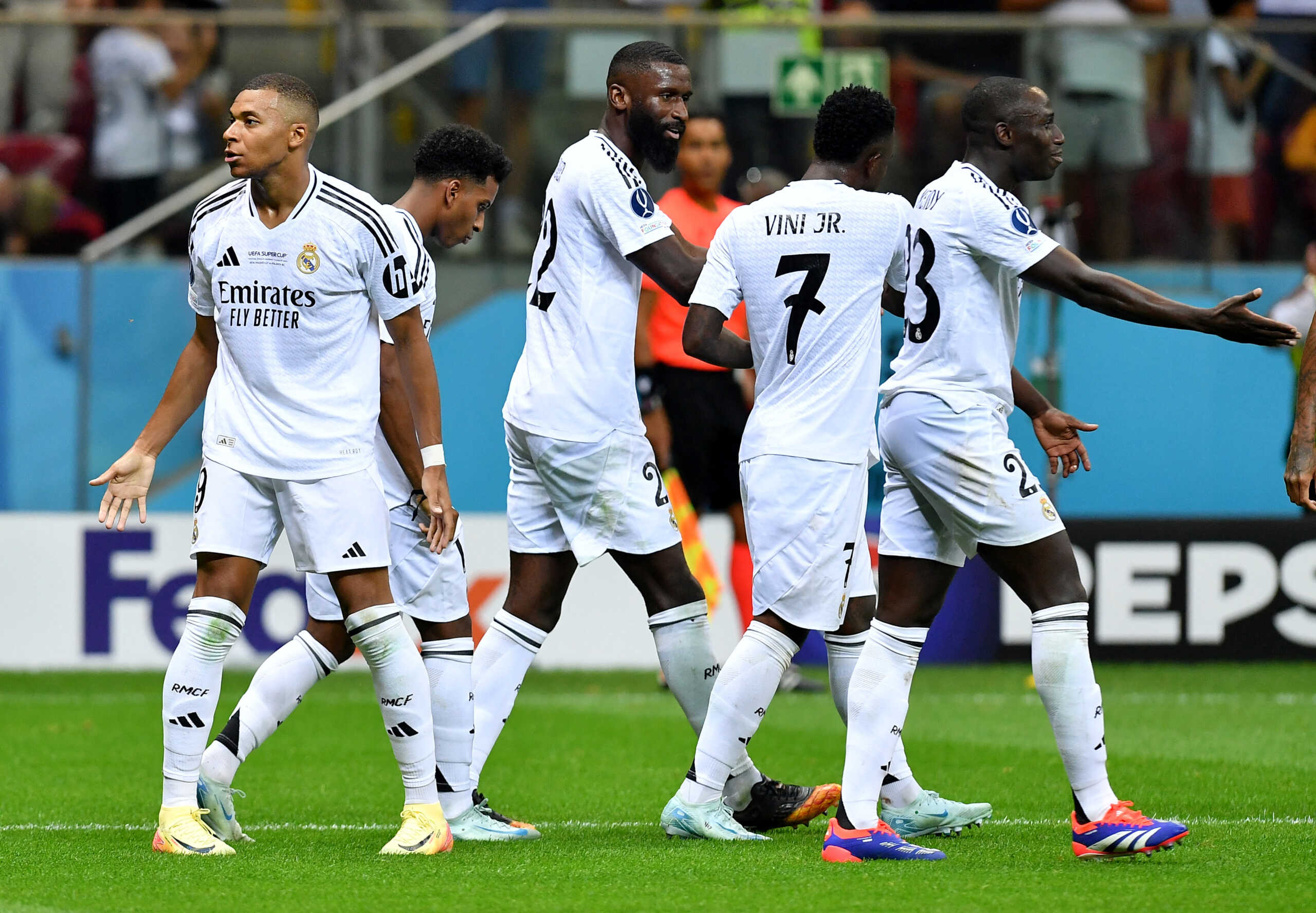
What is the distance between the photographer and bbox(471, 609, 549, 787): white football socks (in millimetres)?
6035

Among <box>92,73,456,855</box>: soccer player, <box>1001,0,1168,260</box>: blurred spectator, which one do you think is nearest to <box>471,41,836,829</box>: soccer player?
<box>92,73,456,855</box>: soccer player

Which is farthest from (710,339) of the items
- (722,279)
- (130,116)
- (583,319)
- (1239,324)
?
(130,116)

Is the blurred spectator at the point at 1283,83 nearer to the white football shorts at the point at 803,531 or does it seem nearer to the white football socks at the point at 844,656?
the white football socks at the point at 844,656

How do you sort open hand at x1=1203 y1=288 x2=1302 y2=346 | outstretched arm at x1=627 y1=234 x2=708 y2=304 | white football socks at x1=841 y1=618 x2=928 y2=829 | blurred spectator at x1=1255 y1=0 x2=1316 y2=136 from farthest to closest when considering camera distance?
blurred spectator at x1=1255 y1=0 x2=1316 y2=136 → outstretched arm at x1=627 y1=234 x2=708 y2=304 → white football socks at x1=841 y1=618 x2=928 y2=829 → open hand at x1=1203 y1=288 x2=1302 y2=346

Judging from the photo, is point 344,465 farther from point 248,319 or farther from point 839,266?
point 839,266

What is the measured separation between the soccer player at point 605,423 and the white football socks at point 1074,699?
0.94 meters

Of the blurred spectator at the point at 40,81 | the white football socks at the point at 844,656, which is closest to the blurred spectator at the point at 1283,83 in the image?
the blurred spectator at the point at 40,81

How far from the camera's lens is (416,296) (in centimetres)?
557

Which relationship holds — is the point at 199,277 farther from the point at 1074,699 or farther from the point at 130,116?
the point at 130,116

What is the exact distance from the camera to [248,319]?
215 inches

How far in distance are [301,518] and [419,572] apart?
0.64m

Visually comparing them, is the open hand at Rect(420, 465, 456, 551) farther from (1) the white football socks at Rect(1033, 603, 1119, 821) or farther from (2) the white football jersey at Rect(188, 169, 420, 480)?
(1) the white football socks at Rect(1033, 603, 1119, 821)

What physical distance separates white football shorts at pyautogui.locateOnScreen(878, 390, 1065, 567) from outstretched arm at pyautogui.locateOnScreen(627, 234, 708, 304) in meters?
0.71

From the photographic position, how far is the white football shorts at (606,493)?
231 inches
